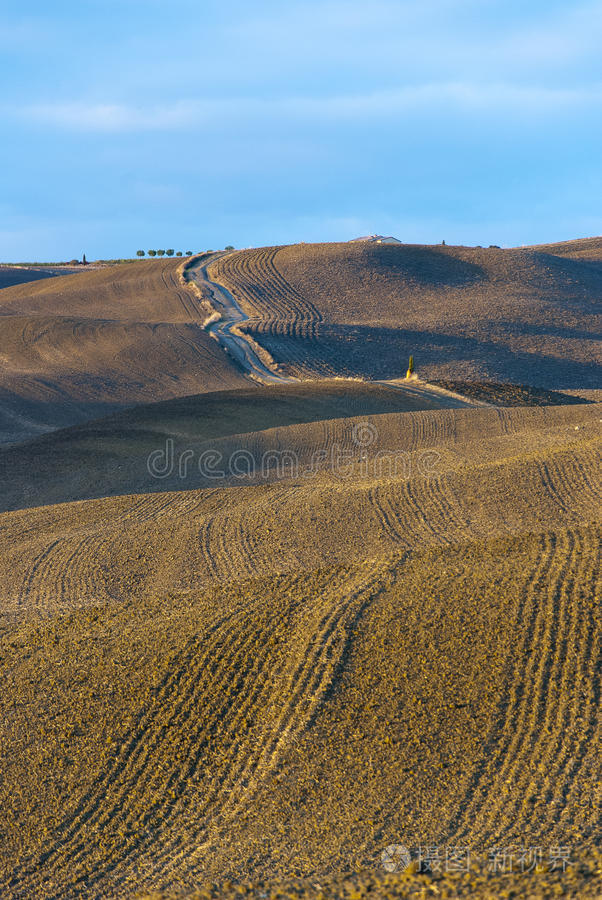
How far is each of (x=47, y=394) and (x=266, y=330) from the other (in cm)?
1518

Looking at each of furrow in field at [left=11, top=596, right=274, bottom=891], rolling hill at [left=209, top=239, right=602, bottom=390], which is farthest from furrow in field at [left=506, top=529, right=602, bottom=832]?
rolling hill at [left=209, top=239, right=602, bottom=390]

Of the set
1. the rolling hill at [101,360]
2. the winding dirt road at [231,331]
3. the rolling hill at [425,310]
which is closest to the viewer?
the rolling hill at [101,360]

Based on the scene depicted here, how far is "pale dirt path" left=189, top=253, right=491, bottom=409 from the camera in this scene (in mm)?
32625

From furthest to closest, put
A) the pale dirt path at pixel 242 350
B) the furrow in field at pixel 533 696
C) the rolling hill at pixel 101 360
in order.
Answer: the rolling hill at pixel 101 360, the pale dirt path at pixel 242 350, the furrow in field at pixel 533 696

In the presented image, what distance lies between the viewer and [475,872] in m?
5.75

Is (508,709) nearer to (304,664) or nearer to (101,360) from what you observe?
(304,664)

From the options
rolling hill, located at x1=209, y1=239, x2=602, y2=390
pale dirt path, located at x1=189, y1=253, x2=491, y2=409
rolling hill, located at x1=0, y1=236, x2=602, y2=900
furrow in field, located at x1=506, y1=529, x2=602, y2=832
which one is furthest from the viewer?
rolling hill, located at x1=209, y1=239, x2=602, y2=390

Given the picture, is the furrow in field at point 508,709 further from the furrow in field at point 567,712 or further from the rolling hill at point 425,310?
the rolling hill at point 425,310

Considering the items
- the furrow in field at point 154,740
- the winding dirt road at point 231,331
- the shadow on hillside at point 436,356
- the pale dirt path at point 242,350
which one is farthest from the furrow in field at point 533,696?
the shadow on hillside at point 436,356

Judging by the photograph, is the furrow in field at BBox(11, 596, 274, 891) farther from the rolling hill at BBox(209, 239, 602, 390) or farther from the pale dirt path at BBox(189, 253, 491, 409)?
the rolling hill at BBox(209, 239, 602, 390)

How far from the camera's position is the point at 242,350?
1786 inches

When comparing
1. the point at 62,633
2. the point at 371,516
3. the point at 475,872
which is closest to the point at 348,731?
the point at 475,872

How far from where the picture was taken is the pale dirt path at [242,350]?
107 feet

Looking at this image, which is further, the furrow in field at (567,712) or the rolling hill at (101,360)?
the rolling hill at (101,360)
